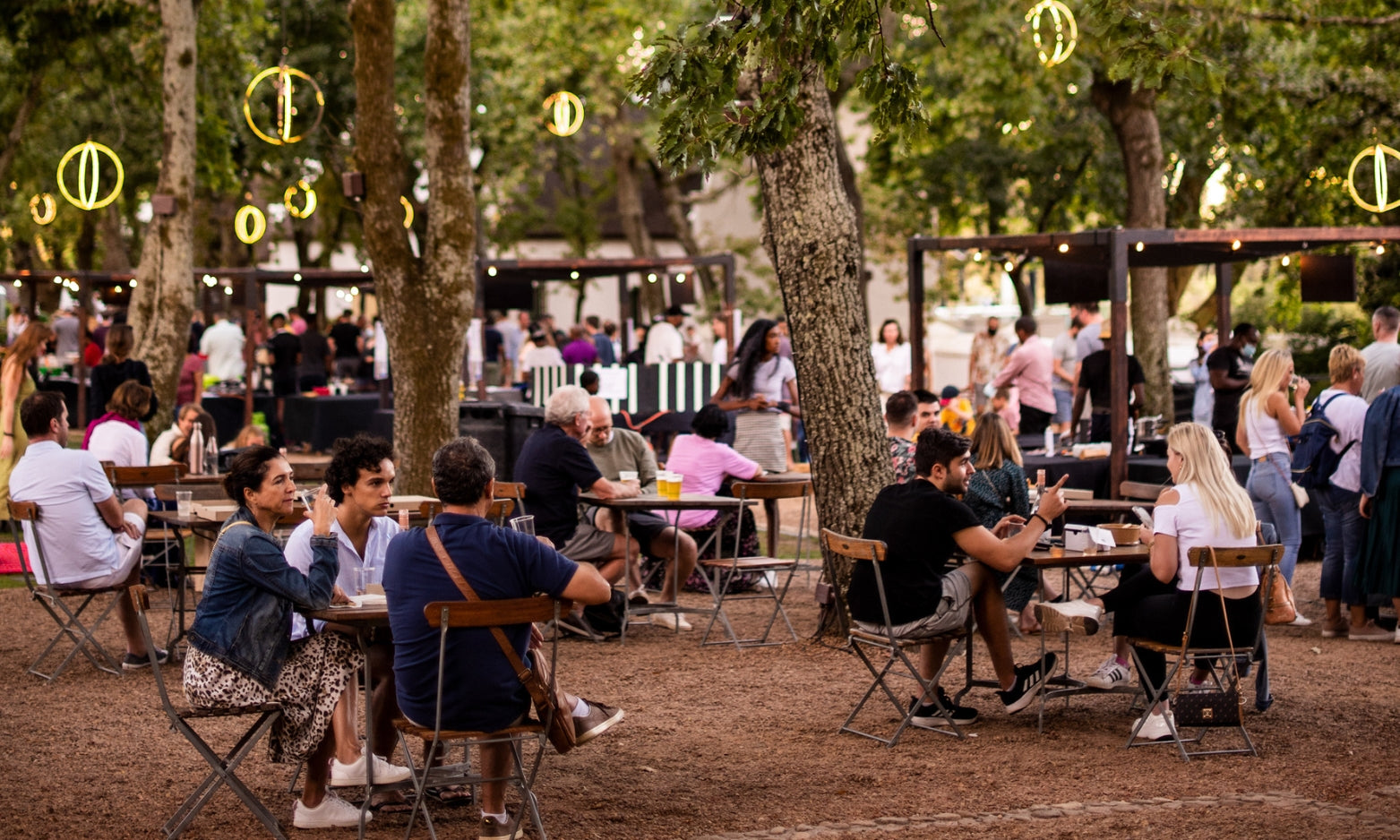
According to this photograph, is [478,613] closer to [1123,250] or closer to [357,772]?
[357,772]

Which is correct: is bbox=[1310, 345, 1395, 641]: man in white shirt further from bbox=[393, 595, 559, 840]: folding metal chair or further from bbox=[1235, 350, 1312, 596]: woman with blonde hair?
bbox=[393, 595, 559, 840]: folding metal chair

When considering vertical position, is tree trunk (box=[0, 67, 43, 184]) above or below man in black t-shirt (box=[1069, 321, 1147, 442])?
above

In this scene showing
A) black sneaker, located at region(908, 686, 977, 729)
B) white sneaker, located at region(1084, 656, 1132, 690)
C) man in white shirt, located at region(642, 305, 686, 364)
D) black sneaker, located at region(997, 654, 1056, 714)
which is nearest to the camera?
black sneaker, located at region(908, 686, 977, 729)

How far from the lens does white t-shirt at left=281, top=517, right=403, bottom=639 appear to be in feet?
16.8

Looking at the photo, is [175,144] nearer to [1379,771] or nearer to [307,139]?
[1379,771]

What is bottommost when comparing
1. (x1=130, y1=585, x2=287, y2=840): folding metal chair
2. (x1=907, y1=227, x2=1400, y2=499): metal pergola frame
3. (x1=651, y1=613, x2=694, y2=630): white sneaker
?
(x1=651, y1=613, x2=694, y2=630): white sneaker

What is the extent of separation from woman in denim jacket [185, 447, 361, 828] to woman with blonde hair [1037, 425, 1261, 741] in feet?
10.6

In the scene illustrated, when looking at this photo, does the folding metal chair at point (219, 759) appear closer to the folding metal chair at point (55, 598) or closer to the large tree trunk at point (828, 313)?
the folding metal chair at point (55, 598)

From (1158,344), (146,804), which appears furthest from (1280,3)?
(146,804)

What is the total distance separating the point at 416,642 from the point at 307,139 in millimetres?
24163

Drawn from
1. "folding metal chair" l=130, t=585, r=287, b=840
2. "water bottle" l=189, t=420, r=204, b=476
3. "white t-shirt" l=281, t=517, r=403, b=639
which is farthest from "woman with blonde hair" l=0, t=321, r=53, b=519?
"folding metal chair" l=130, t=585, r=287, b=840

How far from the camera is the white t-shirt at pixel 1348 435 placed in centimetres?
883

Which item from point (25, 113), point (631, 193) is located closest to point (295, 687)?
point (25, 113)

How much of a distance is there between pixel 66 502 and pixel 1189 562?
512cm
